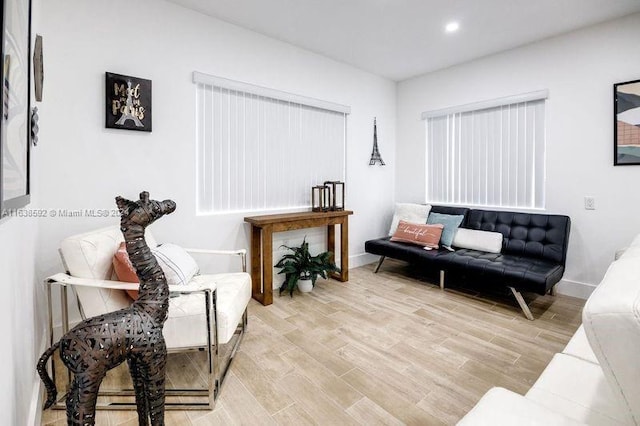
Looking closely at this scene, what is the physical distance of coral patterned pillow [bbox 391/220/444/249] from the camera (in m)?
3.70

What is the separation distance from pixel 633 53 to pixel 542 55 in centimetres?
71

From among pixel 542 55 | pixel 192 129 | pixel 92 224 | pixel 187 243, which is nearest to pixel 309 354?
pixel 187 243

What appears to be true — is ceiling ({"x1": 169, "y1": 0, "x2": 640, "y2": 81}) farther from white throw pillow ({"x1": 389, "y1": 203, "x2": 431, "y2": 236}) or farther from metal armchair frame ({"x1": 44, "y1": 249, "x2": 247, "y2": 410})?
metal armchair frame ({"x1": 44, "y1": 249, "x2": 247, "y2": 410})

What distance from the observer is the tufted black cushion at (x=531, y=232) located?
312cm

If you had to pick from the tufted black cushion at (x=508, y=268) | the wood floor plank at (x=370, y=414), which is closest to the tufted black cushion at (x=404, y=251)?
the tufted black cushion at (x=508, y=268)

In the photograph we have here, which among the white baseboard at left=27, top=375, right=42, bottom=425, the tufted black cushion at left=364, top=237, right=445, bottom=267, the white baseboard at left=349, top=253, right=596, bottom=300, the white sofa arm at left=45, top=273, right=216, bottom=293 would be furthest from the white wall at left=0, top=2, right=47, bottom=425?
the white baseboard at left=349, top=253, right=596, bottom=300

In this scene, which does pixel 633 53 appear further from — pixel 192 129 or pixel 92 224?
pixel 92 224

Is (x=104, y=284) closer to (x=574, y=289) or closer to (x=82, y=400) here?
(x=82, y=400)

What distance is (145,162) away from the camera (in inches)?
104

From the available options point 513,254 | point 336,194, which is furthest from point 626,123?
point 336,194

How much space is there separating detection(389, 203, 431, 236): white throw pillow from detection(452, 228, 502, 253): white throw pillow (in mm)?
480

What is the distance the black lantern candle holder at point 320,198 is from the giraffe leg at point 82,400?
109 inches

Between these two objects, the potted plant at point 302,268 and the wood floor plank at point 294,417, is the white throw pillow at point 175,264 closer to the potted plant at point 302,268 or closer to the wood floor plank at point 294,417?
the wood floor plank at point 294,417

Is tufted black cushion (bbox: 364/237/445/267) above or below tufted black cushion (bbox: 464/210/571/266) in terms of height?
below
